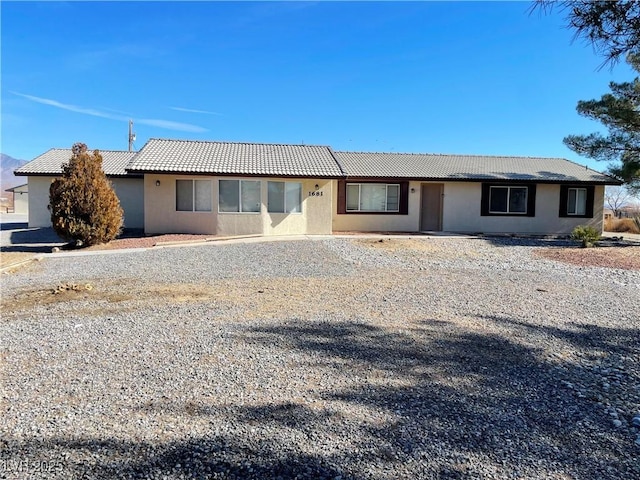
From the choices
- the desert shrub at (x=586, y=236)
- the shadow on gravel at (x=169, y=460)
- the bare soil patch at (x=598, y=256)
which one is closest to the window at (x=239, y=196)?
the bare soil patch at (x=598, y=256)

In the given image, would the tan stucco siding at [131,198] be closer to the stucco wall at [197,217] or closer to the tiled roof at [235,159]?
the tiled roof at [235,159]

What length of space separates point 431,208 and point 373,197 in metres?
3.04

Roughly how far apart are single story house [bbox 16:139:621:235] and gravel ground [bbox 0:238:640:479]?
8.76 meters

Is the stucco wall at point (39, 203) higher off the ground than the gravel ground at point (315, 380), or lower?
higher

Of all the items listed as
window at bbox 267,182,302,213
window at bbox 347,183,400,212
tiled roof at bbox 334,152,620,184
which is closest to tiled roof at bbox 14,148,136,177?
window at bbox 267,182,302,213

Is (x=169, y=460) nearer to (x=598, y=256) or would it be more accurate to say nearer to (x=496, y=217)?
(x=598, y=256)

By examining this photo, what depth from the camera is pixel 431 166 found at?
73.7ft

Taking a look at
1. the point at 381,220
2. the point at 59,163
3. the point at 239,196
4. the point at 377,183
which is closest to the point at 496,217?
the point at 381,220

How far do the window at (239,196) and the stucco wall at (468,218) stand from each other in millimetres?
4288

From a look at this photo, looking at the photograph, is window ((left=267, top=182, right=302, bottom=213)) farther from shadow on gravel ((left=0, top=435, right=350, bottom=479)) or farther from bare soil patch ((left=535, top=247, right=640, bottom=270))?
shadow on gravel ((left=0, top=435, right=350, bottom=479))

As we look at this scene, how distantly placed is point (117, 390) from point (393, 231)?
1759 cm

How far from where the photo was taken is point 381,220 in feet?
67.7

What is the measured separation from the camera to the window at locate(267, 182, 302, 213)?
1752 cm

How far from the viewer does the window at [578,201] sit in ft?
70.8
